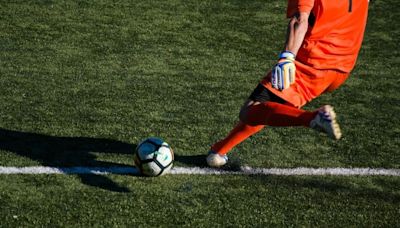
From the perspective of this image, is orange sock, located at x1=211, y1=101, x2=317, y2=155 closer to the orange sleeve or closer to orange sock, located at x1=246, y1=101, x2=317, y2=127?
orange sock, located at x1=246, y1=101, x2=317, y2=127

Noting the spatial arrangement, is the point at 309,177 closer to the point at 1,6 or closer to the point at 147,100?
the point at 147,100

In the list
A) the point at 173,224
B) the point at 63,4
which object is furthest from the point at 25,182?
the point at 63,4

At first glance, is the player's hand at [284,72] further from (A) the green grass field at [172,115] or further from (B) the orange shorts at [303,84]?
(A) the green grass field at [172,115]

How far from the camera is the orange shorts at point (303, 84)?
210 inches

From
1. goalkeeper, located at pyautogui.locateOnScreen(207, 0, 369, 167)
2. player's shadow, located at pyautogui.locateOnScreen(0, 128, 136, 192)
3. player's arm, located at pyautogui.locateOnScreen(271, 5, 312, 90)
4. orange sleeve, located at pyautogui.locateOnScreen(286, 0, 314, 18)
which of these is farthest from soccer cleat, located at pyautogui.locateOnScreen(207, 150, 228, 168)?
orange sleeve, located at pyautogui.locateOnScreen(286, 0, 314, 18)

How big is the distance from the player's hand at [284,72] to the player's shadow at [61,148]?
1417 mm

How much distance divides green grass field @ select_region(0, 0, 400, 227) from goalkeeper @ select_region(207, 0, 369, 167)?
57cm

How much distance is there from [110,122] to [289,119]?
202cm

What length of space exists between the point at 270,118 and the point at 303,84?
15.2 inches

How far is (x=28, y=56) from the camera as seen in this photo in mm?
8430

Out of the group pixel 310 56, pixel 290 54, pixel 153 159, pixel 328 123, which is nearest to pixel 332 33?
pixel 310 56

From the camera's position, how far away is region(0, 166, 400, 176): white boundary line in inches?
214

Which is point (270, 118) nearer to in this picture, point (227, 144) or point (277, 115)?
point (277, 115)

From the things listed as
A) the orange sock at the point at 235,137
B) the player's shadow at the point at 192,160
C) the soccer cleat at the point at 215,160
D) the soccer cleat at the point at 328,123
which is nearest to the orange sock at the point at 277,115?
the soccer cleat at the point at 328,123
